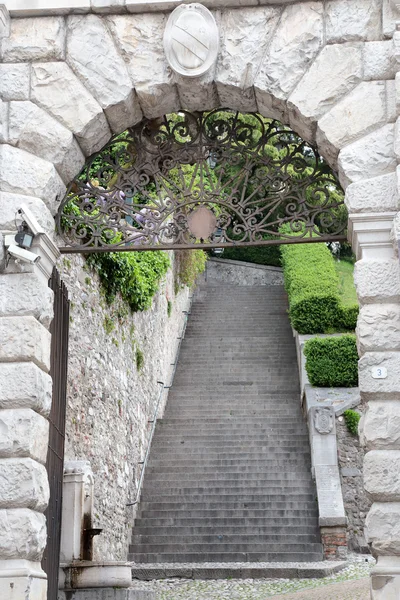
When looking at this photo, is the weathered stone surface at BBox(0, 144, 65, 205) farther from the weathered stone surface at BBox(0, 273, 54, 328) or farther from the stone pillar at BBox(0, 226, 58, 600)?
the weathered stone surface at BBox(0, 273, 54, 328)

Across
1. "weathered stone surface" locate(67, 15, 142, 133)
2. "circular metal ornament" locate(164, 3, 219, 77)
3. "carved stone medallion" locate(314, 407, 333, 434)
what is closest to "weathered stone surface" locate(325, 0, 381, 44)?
"circular metal ornament" locate(164, 3, 219, 77)

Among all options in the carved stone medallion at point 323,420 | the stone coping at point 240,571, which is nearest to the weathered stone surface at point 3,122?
the stone coping at point 240,571

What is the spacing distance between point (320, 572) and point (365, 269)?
707cm

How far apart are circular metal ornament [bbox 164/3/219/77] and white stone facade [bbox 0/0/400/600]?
9 cm

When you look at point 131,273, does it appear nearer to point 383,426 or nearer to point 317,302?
point 317,302

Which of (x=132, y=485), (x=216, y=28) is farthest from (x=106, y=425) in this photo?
(x=216, y=28)

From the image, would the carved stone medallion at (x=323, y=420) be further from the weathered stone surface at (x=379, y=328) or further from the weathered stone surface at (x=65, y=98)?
the weathered stone surface at (x=65, y=98)

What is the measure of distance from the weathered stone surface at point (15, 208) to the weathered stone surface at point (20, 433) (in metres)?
1.30

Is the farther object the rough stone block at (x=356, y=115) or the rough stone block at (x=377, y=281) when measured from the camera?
the rough stone block at (x=356, y=115)

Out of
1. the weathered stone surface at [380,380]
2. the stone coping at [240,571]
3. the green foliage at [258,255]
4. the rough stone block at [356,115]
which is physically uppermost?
the green foliage at [258,255]

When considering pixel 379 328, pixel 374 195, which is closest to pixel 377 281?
pixel 379 328

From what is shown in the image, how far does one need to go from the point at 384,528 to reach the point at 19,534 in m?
2.24

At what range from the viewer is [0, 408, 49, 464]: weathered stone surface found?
5.78 meters

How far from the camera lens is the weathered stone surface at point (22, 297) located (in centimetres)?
611
